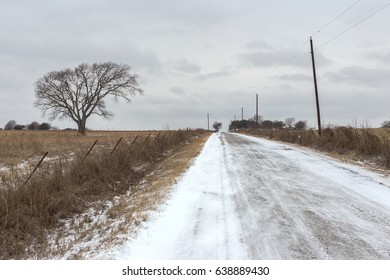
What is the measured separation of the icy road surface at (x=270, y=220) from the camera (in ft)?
16.7

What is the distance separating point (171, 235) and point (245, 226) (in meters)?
1.27

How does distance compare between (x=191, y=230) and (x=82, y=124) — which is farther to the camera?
(x=82, y=124)

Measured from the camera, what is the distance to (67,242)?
19.0 ft

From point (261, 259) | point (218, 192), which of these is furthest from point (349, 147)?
point (261, 259)

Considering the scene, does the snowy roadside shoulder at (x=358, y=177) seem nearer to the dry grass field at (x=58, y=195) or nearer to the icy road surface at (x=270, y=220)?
the icy road surface at (x=270, y=220)

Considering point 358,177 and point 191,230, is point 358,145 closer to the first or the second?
point 358,177

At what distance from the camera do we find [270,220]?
258 inches

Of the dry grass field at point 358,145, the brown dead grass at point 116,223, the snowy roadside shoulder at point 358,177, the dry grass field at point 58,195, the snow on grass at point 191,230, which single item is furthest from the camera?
the dry grass field at point 358,145

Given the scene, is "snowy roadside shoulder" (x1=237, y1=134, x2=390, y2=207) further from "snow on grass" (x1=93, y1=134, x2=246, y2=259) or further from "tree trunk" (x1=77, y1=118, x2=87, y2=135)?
"tree trunk" (x1=77, y1=118, x2=87, y2=135)

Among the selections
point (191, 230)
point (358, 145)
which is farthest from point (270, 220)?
point (358, 145)

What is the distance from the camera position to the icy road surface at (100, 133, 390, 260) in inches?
201

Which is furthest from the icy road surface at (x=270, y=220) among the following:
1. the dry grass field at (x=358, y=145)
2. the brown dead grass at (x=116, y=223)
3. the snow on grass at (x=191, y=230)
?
the dry grass field at (x=358, y=145)
